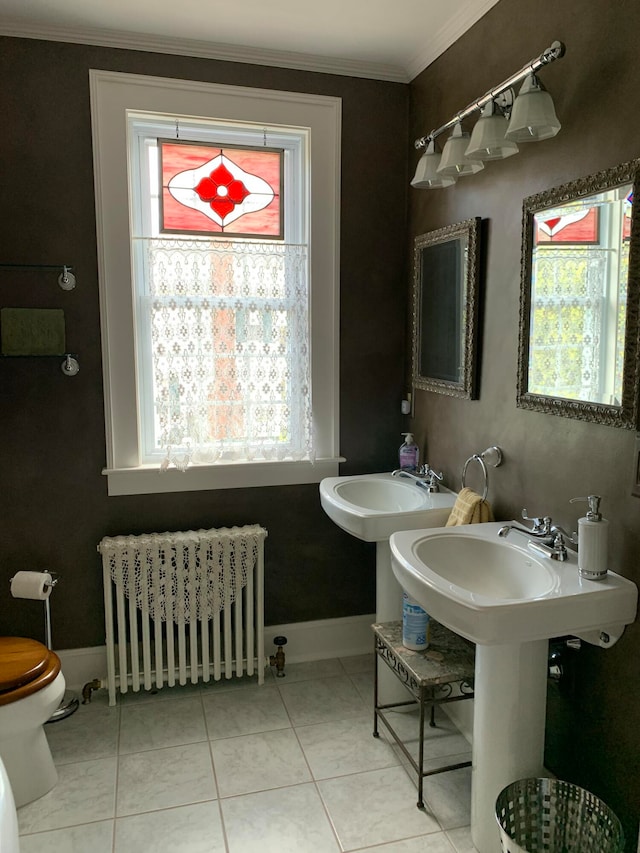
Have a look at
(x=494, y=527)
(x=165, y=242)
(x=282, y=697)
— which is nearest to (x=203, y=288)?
(x=165, y=242)

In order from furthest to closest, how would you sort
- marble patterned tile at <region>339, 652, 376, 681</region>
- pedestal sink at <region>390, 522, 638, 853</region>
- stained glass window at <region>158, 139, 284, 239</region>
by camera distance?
1. marble patterned tile at <region>339, 652, 376, 681</region>
2. stained glass window at <region>158, 139, 284, 239</region>
3. pedestal sink at <region>390, 522, 638, 853</region>

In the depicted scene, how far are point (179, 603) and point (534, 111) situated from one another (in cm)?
211

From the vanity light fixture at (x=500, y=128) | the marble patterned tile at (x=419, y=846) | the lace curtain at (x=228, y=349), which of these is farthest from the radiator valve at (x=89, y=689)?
the vanity light fixture at (x=500, y=128)

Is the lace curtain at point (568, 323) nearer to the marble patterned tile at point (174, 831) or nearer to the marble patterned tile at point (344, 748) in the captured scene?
the marble patterned tile at point (344, 748)

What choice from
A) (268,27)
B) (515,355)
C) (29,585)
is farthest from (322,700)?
(268,27)

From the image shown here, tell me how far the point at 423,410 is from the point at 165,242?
50.2 inches

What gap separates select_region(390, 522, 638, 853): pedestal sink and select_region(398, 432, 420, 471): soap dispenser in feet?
2.45

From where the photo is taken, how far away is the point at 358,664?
2.92 m

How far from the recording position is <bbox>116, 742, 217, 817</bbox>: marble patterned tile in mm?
2049

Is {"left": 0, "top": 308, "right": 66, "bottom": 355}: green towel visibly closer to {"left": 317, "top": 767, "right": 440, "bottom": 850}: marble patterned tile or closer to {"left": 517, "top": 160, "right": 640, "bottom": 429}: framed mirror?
{"left": 517, "top": 160, "right": 640, "bottom": 429}: framed mirror

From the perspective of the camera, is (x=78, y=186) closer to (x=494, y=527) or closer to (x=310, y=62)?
(x=310, y=62)

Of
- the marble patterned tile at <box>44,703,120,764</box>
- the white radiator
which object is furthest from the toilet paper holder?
the white radiator

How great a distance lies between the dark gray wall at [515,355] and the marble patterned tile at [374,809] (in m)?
0.46

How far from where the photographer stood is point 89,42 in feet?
7.89
